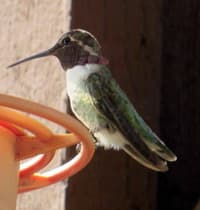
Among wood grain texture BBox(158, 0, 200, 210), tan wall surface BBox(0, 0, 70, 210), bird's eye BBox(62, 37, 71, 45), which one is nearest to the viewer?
tan wall surface BBox(0, 0, 70, 210)

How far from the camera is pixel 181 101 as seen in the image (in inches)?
135

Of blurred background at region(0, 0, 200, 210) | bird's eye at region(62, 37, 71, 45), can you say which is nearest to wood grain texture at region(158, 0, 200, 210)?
blurred background at region(0, 0, 200, 210)

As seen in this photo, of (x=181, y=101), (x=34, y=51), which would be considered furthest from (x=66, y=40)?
(x=181, y=101)

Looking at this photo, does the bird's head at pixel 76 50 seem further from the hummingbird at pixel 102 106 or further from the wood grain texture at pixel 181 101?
the wood grain texture at pixel 181 101

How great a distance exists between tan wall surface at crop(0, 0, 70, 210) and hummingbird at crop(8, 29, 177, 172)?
45mm

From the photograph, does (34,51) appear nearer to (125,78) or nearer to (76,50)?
(125,78)

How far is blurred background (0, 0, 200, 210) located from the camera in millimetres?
3053

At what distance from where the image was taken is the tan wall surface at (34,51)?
302 centimetres

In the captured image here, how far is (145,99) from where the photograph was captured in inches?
131

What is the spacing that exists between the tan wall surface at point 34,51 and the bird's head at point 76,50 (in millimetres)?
44

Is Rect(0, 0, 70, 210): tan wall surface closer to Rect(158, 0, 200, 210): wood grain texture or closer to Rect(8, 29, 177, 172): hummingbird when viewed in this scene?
Rect(8, 29, 177, 172): hummingbird

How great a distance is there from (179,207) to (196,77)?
15.2 inches

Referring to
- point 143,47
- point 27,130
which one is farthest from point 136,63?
point 27,130

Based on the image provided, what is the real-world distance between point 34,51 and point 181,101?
0.53 m
